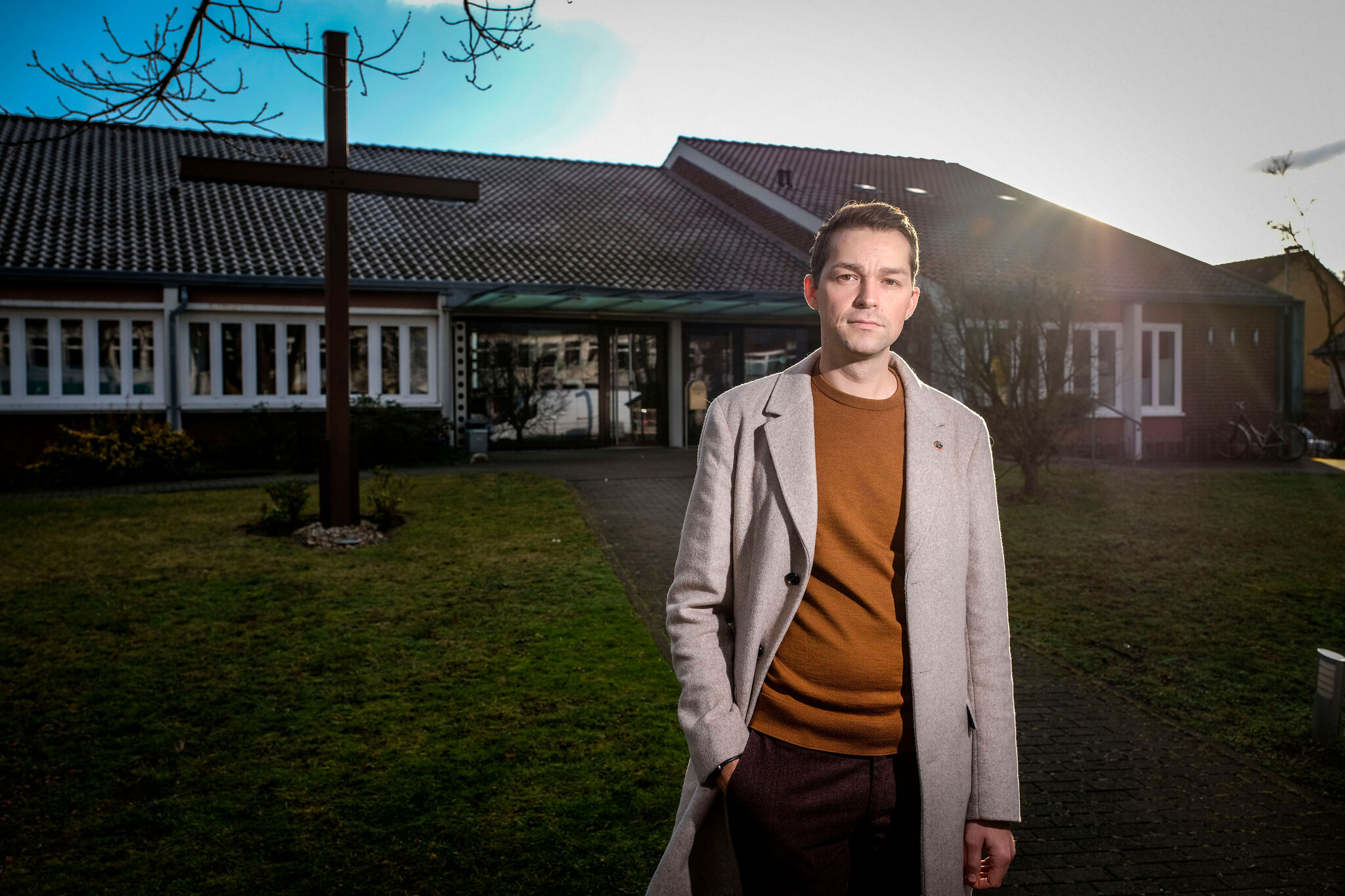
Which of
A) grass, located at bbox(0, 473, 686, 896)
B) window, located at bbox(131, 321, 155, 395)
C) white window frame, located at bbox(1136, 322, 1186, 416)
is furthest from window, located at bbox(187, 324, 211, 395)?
white window frame, located at bbox(1136, 322, 1186, 416)

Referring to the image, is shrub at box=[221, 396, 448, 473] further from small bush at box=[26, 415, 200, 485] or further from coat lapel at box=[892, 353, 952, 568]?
coat lapel at box=[892, 353, 952, 568]

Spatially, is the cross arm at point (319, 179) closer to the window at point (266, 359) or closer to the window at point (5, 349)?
the window at point (266, 359)

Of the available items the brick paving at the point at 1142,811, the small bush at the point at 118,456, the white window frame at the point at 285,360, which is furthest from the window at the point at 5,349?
the brick paving at the point at 1142,811

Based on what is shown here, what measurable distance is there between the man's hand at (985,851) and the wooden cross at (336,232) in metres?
8.44

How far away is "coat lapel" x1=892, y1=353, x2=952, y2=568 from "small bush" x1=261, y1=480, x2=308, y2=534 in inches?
355

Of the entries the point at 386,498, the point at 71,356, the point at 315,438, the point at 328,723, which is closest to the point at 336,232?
the point at 386,498

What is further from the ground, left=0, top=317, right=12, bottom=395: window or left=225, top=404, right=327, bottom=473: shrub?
left=0, top=317, right=12, bottom=395: window

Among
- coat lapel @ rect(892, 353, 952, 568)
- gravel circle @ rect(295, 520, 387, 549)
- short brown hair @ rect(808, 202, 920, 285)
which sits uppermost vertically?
short brown hair @ rect(808, 202, 920, 285)

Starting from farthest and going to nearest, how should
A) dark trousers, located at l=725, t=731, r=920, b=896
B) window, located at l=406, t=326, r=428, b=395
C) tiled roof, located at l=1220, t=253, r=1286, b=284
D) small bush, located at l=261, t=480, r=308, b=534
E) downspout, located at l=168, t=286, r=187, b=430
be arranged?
tiled roof, located at l=1220, t=253, r=1286, b=284
window, located at l=406, t=326, r=428, b=395
downspout, located at l=168, t=286, r=187, b=430
small bush, located at l=261, t=480, r=308, b=534
dark trousers, located at l=725, t=731, r=920, b=896

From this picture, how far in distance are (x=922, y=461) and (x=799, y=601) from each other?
1.29ft

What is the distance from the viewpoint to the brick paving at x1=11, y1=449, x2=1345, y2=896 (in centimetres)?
364

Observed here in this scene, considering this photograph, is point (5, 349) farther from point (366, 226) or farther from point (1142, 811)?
point (1142, 811)

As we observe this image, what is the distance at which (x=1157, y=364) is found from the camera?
22375 millimetres

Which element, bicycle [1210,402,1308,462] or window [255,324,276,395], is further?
bicycle [1210,402,1308,462]
